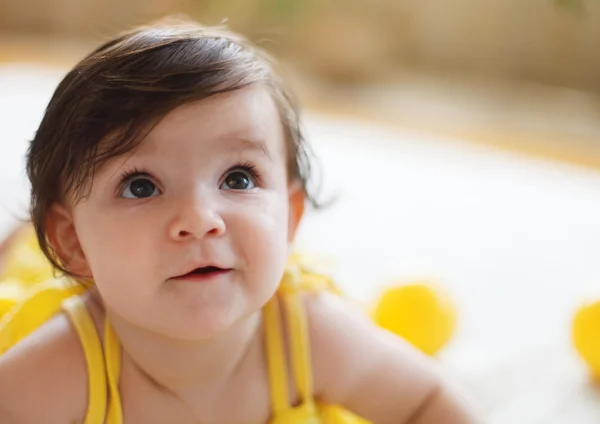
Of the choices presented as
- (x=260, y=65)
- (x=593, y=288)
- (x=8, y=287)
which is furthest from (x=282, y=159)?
(x=593, y=288)

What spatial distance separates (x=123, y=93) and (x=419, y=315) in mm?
510

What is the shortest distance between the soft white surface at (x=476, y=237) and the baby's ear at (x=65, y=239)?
47 cm

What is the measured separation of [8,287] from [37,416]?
328 mm

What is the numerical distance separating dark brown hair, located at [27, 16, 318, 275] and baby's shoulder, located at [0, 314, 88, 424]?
0.12 metres

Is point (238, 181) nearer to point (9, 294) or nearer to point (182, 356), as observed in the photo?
point (182, 356)

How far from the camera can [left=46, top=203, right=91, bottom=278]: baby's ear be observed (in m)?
0.78

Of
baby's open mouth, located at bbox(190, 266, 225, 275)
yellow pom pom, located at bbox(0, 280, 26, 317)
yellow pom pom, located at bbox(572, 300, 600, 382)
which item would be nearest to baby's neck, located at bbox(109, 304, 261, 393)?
baby's open mouth, located at bbox(190, 266, 225, 275)

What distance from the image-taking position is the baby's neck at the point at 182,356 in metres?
0.78

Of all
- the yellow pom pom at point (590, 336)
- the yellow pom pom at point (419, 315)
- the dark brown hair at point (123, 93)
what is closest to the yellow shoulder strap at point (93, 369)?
A: the dark brown hair at point (123, 93)

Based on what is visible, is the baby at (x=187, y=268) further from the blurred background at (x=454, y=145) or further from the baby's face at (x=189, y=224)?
the blurred background at (x=454, y=145)

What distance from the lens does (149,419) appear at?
2.62 ft

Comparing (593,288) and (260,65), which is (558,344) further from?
(260,65)

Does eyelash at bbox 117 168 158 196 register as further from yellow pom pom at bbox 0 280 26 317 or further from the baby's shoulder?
yellow pom pom at bbox 0 280 26 317

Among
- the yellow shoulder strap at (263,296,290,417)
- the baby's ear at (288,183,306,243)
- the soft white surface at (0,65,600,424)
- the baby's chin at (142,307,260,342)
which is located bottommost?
the soft white surface at (0,65,600,424)
